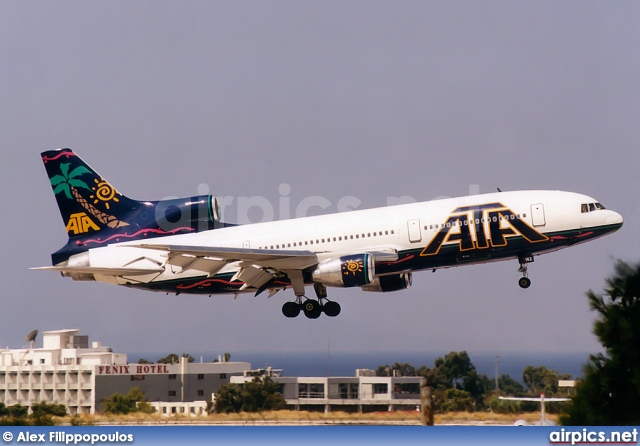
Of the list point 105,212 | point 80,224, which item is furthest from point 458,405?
point 80,224

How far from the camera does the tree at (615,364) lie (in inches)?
989

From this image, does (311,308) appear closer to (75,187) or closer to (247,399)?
(247,399)

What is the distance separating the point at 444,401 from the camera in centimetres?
4253

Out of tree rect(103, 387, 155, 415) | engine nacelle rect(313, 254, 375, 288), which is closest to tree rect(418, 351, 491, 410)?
engine nacelle rect(313, 254, 375, 288)

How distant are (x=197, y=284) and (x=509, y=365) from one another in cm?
5175

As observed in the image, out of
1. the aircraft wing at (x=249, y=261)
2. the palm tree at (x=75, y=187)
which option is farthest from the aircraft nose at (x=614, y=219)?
the palm tree at (x=75, y=187)

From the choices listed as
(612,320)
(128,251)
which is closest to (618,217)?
(612,320)

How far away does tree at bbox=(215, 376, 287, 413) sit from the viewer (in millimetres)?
44312

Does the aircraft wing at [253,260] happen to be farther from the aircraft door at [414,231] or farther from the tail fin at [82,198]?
the tail fin at [82,198]

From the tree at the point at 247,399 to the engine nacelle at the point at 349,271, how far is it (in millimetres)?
5960

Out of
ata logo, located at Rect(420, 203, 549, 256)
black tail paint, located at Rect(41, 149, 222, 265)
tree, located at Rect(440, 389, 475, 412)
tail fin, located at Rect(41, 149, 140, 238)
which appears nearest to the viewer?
tree, located at Rect(440, 389, 475, 412)

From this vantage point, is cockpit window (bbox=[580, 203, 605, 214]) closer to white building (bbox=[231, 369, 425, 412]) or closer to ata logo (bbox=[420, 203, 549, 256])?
ata logo (bbox=[420, 203, 549, 256])

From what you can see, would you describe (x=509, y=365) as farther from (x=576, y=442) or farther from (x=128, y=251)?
(x=576, y=442)

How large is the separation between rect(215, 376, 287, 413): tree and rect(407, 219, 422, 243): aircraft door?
30.0 feet
